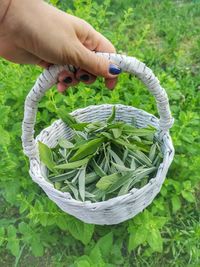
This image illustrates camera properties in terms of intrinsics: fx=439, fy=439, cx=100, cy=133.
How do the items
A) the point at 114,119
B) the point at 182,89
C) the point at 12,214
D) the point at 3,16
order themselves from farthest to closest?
the point at 182,89, the point at 12,214, the point at 114,119, the point at 3,16

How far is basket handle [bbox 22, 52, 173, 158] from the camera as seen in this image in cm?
138

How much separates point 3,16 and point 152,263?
45.3 inches

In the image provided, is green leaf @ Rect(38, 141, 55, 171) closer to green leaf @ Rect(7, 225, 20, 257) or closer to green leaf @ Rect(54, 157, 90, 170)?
green leaf @ Rect(54, 157, 90, 170)

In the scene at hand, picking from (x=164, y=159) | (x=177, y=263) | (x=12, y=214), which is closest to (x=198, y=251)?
(x=177, y=263)

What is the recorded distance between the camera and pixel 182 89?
239 centimetres

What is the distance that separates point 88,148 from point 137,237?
15.5 inches

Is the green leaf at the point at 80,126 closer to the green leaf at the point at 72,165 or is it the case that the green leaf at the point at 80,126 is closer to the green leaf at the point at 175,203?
the green leaf at the point at 72,165

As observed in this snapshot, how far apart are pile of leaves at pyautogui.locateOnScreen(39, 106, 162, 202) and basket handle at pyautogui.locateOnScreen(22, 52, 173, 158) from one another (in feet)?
0.52

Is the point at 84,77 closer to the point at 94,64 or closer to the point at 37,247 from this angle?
the point at 94,64

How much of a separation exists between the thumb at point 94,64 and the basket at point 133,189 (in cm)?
2


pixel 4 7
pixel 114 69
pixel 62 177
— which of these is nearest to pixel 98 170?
pixel 62 177

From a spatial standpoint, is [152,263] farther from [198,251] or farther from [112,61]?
[112,61]

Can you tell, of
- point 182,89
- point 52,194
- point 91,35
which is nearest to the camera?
point 91,35

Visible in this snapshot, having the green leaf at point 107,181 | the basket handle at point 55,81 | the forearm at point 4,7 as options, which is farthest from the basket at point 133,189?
the forearm at point 4,7
